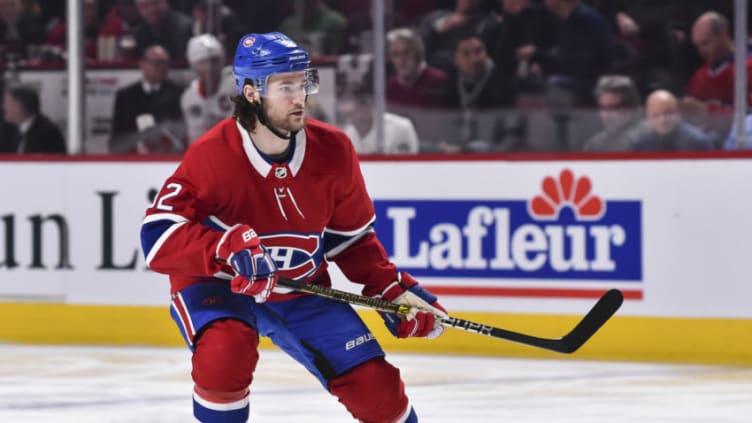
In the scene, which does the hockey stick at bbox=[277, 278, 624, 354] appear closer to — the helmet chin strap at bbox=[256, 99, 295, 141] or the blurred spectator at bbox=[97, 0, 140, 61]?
the helmet chin strap at bbox=[256, 99, 295, 141]

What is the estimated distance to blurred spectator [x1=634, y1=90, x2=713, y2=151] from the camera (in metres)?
5.61

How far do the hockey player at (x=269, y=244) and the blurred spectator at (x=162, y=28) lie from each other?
3.04 m

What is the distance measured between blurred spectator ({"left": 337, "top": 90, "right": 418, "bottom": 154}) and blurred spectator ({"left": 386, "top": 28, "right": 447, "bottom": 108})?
0.08 m

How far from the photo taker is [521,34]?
585 cm

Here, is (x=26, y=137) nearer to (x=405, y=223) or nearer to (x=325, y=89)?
(x=325, y=89)

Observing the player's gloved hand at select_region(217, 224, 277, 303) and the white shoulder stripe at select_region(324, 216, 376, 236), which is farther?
the white shoulder stripe at select_region(324, 216, 376, 236)

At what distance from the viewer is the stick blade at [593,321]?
3.45m

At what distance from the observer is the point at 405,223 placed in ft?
19.2

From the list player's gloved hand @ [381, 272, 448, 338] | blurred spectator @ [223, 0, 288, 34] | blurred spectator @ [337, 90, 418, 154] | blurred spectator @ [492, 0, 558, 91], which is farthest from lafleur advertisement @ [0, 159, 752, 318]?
player's gloved hand @ [381, 272, 448, 338]

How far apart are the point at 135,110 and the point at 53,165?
1.34ft

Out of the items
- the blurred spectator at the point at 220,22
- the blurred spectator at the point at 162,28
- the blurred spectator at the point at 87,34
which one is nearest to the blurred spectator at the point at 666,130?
the blurred spectator at the point at 220,22

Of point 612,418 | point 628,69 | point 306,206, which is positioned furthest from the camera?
point 628,69

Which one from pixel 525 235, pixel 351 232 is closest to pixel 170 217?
pixel 351 232

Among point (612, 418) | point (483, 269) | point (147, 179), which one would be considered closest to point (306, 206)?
point (612, 418)
